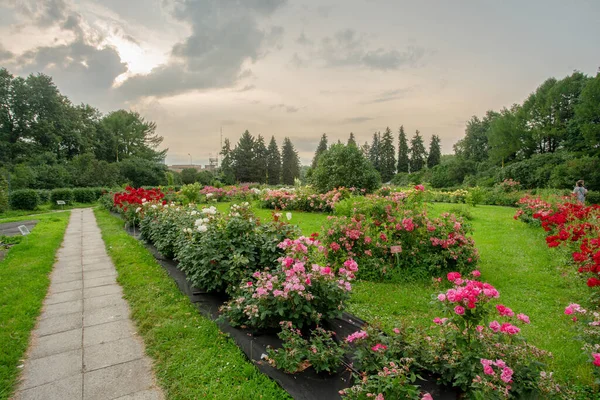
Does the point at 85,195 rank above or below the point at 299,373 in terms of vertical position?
above

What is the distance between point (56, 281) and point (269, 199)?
8.15 metres

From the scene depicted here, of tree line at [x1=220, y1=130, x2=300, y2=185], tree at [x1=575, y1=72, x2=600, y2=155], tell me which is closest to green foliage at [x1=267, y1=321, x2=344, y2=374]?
tree at [x1=575, y1=72, x2=600, y2=155]

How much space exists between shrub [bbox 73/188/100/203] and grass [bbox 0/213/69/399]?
45.2ft

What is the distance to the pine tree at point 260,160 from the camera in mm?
43219

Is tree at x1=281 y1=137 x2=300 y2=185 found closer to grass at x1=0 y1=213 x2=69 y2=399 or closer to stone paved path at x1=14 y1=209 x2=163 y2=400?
grass at x1=0 y1=213 x2=69 y2=399

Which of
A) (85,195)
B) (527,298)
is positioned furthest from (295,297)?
(85,195)

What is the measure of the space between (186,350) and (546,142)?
34257mm

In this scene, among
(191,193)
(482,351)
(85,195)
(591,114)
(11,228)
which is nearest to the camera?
(482,351)

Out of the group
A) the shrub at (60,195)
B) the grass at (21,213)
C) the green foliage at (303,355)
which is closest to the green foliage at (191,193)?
the grass at (21,213)

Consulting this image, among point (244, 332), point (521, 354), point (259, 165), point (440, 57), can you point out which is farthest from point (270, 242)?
point (259, 165)

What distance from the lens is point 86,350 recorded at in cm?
255

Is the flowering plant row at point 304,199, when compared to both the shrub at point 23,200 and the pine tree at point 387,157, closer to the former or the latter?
the shrub at point 23,200

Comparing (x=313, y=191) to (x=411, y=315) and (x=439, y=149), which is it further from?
(x=439, y=149)

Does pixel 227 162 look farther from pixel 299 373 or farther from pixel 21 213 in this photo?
pixel 299 373
